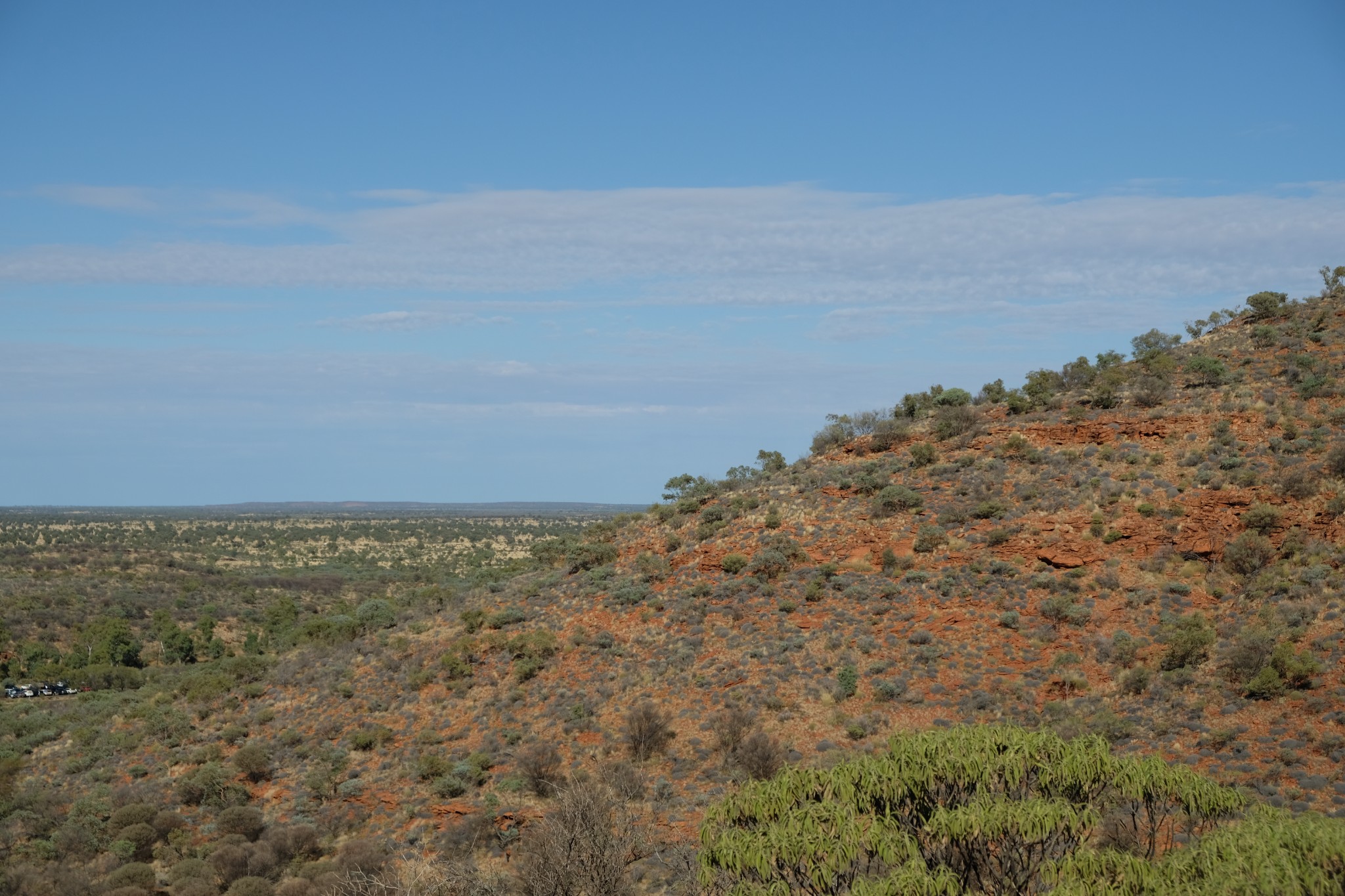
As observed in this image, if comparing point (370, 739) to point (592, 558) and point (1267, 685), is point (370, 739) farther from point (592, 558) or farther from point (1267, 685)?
point (1267, 685)

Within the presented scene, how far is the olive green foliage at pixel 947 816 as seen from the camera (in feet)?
34.3

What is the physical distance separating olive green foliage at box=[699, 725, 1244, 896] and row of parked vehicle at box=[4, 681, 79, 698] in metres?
43.6

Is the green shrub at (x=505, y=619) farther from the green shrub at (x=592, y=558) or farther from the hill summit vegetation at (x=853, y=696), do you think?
the green shrub at (x=592, y=558)

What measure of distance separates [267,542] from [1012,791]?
10705 centimetres

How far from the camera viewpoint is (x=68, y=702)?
128ft

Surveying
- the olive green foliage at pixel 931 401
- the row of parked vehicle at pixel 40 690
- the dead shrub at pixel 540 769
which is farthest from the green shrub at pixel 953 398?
the row of parked vehicle at pixel 40 690

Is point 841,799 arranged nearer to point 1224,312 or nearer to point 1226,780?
point 1226,780

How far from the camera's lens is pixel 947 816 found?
422 inches

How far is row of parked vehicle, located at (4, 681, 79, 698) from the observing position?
42.8 metres

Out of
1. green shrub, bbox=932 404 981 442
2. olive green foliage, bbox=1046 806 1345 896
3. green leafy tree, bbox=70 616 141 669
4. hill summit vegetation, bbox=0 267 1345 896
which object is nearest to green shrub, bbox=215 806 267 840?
hill summit vegetation, bbox=0 267 1345 896

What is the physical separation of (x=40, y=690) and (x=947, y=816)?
155 ft

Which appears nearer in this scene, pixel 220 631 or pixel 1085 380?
pixel 1085 380

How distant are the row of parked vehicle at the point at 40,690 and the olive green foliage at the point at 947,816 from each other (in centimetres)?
4356

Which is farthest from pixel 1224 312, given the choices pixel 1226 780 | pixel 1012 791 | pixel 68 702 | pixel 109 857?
pixel 68 702
